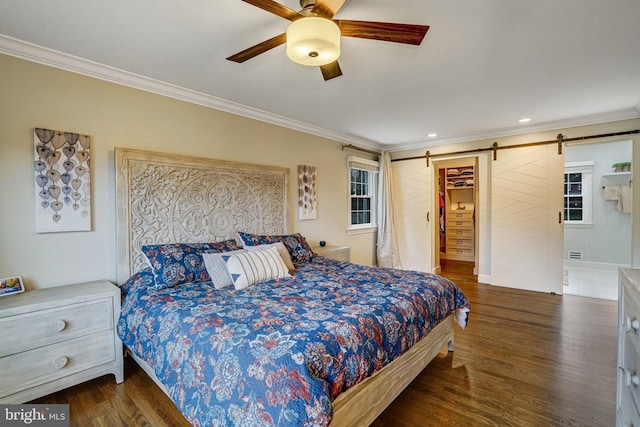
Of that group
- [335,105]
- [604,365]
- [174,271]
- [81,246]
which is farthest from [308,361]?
[335,105]

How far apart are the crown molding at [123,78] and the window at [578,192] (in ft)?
19.6

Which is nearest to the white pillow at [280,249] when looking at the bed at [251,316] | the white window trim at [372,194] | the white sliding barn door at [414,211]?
the bed at [251,316]

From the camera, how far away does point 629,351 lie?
112cm

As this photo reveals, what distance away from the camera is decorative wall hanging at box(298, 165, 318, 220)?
13.5ft

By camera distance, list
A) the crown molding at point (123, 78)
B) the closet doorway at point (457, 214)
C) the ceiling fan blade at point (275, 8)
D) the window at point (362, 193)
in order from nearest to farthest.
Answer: the ceiling fan blade at point (275, 8)
the crown molding at point (123, 78)
the window at point (362, 193)
the closet doorway at point (457, 214)

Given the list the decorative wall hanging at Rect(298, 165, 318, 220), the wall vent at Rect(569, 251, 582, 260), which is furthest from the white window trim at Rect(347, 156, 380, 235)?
the wall vent at Rect(569, 251, 582, 260)

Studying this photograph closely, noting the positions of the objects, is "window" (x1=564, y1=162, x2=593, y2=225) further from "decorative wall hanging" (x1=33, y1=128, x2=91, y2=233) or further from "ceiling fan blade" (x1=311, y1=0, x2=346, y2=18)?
"decorative wall hanging" (x1=33, y1=128, x2=91, y2=233)

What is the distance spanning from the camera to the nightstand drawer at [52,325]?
173 centimetres

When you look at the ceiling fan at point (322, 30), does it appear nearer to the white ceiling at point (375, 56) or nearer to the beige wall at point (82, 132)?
the white ceiling at point (375, 56)

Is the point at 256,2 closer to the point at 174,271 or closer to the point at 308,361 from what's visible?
the point at 308,361

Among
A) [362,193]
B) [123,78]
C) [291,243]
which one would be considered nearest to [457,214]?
[362,193]

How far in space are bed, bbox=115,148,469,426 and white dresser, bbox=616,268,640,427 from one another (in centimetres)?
96

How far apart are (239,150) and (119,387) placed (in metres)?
2.45

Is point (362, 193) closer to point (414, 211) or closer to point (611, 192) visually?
point (414, 211)
